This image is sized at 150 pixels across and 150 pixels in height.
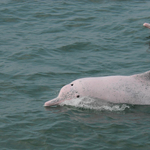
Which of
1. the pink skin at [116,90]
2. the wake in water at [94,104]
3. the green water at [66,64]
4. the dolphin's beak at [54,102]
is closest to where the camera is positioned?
the green water at [66,64]

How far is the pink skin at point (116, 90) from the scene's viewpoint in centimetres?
1220

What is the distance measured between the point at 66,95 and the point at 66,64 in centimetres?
388

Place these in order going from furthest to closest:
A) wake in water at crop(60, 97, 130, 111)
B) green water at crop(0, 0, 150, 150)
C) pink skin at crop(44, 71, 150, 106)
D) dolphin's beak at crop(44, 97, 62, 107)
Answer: dolphin's beak at crop(44, 97, 62, 107) < pink skin at crop(44, 71, 150, 106) < wake in water at crop(60, 97, 130, 111) < green water at crop(0, 0, 150, 150)

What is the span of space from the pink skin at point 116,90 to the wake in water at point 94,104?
0.13 metres

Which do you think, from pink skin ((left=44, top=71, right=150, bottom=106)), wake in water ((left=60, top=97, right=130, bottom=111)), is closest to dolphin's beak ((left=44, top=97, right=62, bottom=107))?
pink skin ((left=44, top=71, right=150, bottom=106))

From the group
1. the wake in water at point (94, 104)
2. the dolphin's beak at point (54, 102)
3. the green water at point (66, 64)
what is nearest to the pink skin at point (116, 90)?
the dolphin's beak at point (54, 102)

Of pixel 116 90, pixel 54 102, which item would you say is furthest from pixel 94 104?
pixel 54 102

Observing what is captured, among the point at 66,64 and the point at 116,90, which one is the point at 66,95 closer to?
the point at 116,90

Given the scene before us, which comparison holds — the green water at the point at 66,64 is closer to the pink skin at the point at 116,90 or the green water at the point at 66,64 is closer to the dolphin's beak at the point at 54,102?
the dolphin's beak at the point at 54,102

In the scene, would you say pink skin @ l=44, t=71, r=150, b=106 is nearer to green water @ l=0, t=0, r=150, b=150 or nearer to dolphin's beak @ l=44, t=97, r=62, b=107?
dolphin's beak @ l=44, t=97, r=62, b=107

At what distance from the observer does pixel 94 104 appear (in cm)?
1230

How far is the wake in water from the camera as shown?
39.7 feet

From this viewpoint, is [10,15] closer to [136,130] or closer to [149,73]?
[149,73]

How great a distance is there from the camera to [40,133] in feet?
35.1
